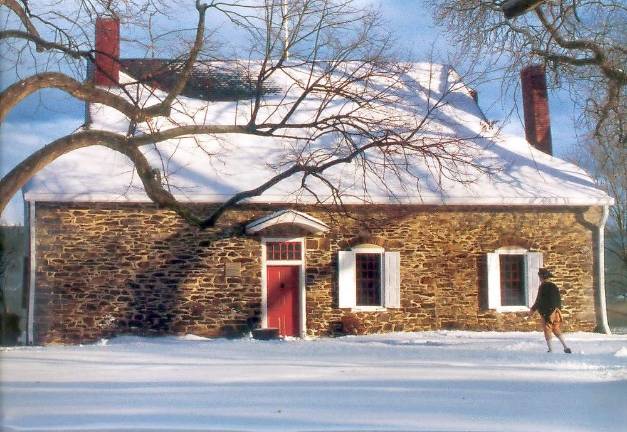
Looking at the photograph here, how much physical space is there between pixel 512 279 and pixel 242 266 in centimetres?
650

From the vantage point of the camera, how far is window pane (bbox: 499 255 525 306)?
19.5 metres

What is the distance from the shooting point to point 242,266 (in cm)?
1808

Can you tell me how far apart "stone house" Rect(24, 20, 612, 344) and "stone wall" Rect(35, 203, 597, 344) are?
3cm

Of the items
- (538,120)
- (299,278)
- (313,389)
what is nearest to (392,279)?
(299,278)

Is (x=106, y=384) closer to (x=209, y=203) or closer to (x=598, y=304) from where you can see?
(x=209, y=203)

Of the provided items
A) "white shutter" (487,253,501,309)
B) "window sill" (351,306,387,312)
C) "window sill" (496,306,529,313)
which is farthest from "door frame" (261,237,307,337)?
"window sill" (496,306,529,313)

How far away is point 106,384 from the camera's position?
31.4 ft

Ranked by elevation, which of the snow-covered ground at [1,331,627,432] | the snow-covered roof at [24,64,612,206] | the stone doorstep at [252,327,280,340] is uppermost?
the snow-covered roof at [24,64,612,206]

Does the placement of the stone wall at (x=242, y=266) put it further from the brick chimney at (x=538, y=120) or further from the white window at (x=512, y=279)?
the brick chimney at (x=538, y=120)

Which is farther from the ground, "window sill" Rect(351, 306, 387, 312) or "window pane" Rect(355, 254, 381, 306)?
"window pane" Rect(355, 254, 381, 306)

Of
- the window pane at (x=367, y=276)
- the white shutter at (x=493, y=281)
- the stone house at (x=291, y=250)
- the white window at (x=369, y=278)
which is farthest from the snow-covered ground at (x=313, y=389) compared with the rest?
the white shutter at (x=493, y=281)

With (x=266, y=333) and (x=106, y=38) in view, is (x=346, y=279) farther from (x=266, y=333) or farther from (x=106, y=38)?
(x=106, y=38)

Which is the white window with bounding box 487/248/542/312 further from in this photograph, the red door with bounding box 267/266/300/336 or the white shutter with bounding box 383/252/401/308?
the red door with bounding box 267/266/300/336

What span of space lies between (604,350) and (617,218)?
6793mm
